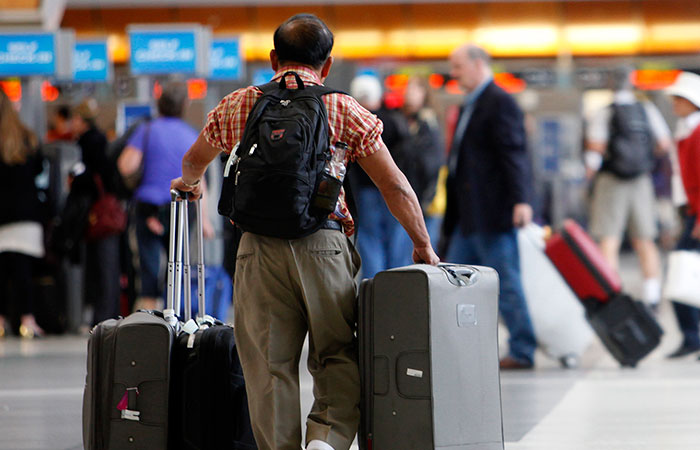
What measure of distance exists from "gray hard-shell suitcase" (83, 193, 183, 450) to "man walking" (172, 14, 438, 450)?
34 centimetres

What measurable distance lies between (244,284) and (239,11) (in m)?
20.8

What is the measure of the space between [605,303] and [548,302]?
1.08 ft

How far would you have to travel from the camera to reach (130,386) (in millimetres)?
3771

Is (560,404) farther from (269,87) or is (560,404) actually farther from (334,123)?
(269,87)

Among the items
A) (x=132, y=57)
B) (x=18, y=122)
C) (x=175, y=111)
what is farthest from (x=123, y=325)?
(x=132, y=57)

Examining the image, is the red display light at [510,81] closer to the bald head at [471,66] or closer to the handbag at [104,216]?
the handbag at [104,216]

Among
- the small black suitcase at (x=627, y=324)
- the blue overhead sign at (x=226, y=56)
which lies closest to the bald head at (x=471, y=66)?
the small black suitcase at (x=627, y=324)

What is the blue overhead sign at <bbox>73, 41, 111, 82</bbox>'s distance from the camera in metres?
18.4

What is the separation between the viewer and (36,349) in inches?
330

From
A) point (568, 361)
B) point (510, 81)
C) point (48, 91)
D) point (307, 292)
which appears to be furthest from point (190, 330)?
point (48, 91)

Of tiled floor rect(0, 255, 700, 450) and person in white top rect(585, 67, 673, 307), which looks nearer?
tiled floor rect(0, 255, 700, 450)

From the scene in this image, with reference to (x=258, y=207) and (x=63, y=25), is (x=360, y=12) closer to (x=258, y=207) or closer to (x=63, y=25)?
(x=63, y=25)

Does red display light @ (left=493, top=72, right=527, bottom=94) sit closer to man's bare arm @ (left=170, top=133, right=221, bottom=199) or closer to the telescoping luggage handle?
the telescoping luggage handle

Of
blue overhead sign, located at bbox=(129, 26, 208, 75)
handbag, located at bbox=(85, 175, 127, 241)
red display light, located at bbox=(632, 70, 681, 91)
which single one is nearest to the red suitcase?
handbag, located at bbox=(85, 175, 127, 241)
